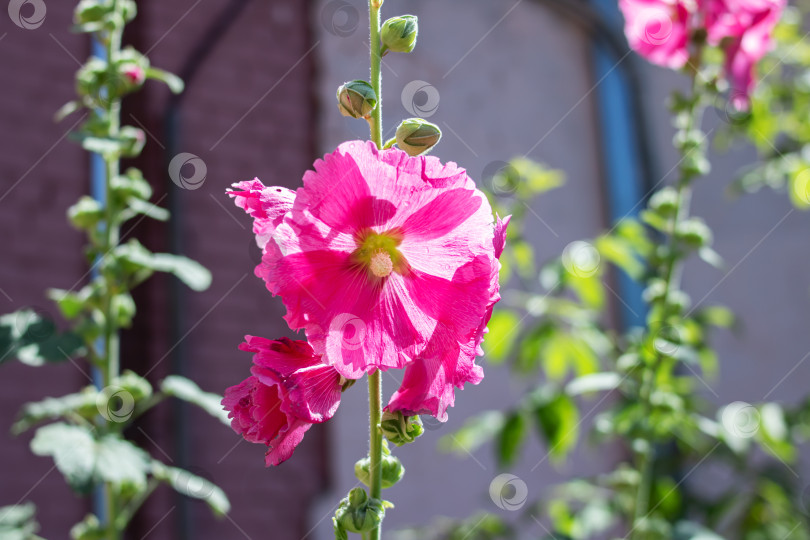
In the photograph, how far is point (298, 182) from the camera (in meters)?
2.75

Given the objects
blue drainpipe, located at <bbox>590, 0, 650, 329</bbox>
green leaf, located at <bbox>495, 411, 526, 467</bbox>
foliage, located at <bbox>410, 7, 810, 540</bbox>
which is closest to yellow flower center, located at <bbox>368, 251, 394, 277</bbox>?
foliage, located at <bbox>410, 7, 810, 540</bbox>

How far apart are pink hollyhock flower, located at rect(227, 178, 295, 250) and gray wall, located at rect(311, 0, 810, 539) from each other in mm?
2299

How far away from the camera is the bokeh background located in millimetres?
2191

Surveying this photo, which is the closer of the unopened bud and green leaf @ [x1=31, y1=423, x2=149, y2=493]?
green leaf @ [x1=31, y1=423, x2=149, y2=493]

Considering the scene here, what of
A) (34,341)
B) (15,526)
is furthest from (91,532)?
(34,341)

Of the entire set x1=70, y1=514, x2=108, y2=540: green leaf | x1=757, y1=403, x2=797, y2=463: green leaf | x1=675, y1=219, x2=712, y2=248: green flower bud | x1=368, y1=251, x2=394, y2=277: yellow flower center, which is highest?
x1=675, y1=219, x2=712, y2=248: green flower bud

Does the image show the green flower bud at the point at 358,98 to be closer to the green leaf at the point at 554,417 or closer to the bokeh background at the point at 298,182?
the bokeh background at the point at 298,182

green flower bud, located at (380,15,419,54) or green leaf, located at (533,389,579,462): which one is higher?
green flower bud, located at (380,15,419,54)

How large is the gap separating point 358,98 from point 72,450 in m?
0.57

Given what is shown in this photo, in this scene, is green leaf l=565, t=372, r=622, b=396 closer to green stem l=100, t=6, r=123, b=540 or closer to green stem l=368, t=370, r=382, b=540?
green stem l=100, t=6, r=123, b=540

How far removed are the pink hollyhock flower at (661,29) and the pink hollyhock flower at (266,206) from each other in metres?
1.07

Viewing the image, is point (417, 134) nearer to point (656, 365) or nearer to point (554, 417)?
point (656, 365)

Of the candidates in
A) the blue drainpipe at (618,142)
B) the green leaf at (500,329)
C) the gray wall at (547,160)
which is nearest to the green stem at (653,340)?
the green leaf at (500,329)

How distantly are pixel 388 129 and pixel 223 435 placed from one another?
43.5 inches
